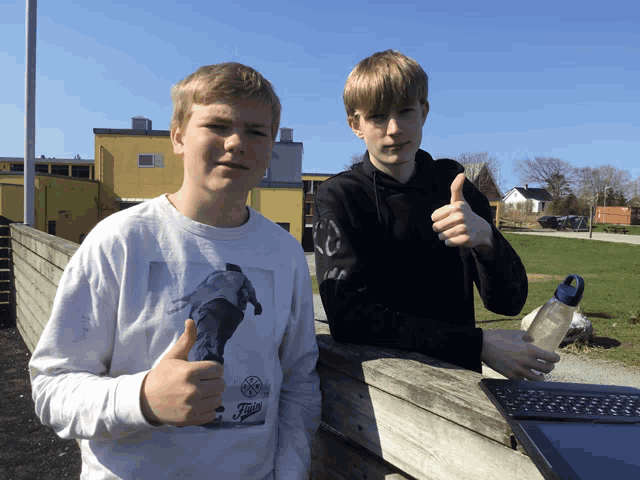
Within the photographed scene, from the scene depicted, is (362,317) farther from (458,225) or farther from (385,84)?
(385,84)

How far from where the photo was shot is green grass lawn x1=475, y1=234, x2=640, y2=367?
312 inches

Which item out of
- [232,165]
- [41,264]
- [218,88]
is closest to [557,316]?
[232,165]

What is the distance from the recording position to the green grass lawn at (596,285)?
7.91 meters

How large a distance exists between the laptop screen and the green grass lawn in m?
6.73

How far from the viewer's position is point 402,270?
1885mm

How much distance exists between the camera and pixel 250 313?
1.55 m

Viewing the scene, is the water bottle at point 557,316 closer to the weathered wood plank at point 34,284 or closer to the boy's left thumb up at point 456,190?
the boy's left thumb up at point 456,190

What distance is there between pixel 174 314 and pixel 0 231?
9.05 m

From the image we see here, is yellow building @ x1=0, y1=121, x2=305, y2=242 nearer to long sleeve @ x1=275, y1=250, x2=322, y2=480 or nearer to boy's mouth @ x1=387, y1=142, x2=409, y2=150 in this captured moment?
boy's mouth @ x1=387, y1=142, x2=409, y2=150

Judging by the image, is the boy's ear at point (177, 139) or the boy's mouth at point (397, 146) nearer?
the boy's ear at point (177, 139)

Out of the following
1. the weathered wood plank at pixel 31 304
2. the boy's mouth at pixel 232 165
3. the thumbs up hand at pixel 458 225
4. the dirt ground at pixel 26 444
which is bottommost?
the dirt ground at pixel 26 444

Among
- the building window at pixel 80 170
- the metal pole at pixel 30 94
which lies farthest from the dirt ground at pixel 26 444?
the building window at pixel 80 170

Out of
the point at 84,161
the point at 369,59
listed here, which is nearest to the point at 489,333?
the point at 369,59

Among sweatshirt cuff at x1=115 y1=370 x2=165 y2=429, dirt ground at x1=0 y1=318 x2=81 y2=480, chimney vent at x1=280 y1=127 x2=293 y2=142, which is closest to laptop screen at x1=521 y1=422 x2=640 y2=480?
sweatshirt cuff at x1=115 y1=370 x2=165 y2=429
